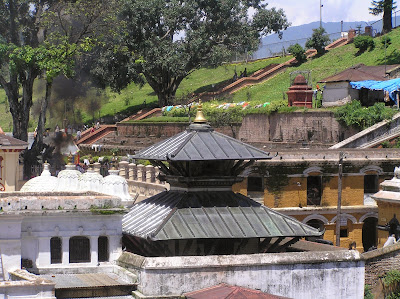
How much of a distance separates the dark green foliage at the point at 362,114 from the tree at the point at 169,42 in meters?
23.0

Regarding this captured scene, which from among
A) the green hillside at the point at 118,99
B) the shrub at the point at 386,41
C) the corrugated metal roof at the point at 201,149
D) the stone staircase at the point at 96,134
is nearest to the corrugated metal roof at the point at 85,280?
the corrugated metal roof at the point at 201,149

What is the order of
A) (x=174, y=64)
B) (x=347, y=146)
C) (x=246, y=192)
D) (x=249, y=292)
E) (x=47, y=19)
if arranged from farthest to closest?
1. (x=174, y=64)
2. (x=47, y=19)
3. (x=347, y=146)
4. (x=246, y=192)
5. (x=249, y=292)

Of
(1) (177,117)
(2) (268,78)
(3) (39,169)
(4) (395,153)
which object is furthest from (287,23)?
(4) (395,153)

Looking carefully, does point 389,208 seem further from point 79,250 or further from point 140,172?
point 140,172

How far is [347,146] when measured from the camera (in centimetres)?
4875

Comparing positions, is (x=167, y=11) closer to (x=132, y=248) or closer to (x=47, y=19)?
(x=47, y=19)

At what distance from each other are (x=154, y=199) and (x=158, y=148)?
1.30 metres

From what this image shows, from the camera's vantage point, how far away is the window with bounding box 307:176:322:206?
142 feet

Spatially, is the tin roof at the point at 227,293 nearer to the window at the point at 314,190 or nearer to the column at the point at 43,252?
the column at the point at 43,252

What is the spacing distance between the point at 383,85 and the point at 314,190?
43.0ft

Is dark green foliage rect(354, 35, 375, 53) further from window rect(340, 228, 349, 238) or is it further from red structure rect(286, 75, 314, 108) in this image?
window rect(340, 228, 349, 238)

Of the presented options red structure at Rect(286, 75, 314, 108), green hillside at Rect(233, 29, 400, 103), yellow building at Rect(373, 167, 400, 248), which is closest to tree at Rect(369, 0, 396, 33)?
green hillside at Rect(233, 29, 400, 103)

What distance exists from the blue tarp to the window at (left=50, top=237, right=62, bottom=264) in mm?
34416

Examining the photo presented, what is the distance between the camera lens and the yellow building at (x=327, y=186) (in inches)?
1668
